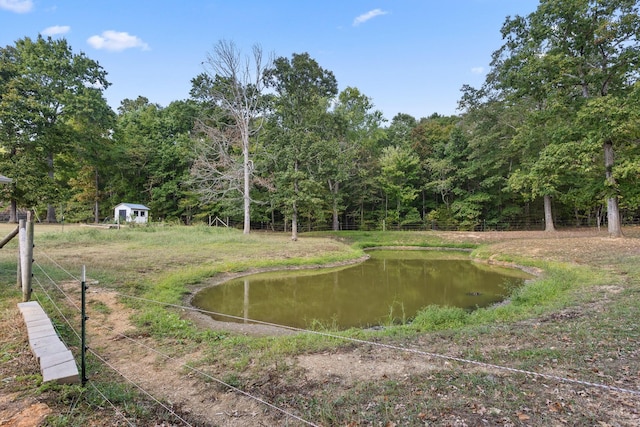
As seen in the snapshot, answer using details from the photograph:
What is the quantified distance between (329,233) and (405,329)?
20272mm

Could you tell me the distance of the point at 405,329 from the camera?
598 cm

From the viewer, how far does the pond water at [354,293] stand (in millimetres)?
7730

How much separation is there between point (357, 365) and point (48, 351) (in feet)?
11.7

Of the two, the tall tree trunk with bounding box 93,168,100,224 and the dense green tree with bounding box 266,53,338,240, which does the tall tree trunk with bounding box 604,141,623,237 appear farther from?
the tall tree trunk with bounding box 93,168,100,224

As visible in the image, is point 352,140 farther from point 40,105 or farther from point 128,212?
point 40,105

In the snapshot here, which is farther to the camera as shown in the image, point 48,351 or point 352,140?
point 352,140

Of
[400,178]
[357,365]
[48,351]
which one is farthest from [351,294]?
[400,178]

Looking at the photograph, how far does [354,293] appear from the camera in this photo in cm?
995

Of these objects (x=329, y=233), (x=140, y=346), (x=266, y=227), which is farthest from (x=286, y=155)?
(x=140, y=346)

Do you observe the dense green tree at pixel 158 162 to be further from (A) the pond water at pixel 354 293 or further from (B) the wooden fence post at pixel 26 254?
(B) the wooden fence post at pixel 26 254

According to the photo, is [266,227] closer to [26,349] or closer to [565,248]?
[565,248]

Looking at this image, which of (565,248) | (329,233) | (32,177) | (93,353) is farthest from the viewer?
(329,233)

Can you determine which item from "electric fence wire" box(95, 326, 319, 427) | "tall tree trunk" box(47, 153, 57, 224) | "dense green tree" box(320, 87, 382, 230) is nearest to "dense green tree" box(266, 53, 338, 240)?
"dense green tree" box(320, 87, 382, 230)

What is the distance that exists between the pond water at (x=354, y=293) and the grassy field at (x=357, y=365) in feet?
3.90
